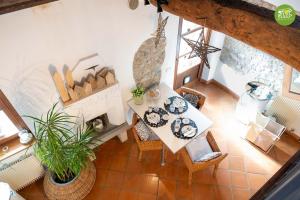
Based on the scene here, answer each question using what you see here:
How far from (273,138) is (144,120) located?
6.64 feet

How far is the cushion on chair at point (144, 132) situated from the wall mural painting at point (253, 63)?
2026mm

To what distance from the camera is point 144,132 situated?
314 cm

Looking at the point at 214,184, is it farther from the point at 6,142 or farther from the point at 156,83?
the point at 6,142

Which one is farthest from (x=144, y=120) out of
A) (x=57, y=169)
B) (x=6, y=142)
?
(x=6, y=142)

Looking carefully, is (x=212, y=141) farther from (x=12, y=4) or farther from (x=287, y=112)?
(x=12, y=4)

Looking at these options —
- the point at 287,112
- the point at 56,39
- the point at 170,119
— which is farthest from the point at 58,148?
the point at 287,112

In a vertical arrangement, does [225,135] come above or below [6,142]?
below

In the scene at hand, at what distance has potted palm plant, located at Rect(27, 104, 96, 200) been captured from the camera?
2389 mm

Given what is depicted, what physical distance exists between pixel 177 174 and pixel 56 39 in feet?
8.06

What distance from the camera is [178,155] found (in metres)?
3.48

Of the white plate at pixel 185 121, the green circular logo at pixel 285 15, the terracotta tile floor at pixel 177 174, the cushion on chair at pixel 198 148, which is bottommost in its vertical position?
the terracotta tile floor at pixel 177 174

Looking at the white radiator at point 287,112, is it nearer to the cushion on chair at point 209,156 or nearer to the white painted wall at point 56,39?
the cushion on chair at point 209,156

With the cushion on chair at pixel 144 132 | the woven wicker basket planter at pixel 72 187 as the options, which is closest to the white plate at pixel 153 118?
the cushion on chair at pixel 144 132

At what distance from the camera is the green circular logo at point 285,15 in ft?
4.26
